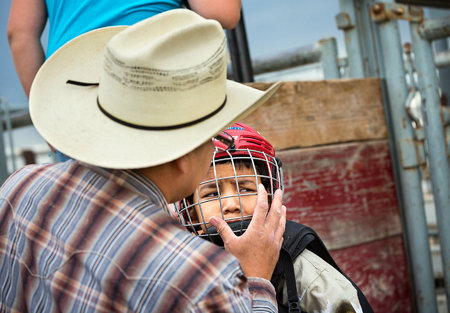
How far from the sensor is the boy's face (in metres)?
2.11

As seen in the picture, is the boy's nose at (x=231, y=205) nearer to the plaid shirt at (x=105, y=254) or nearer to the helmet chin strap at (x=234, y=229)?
the helmet chin strap at (x=234, y=229)

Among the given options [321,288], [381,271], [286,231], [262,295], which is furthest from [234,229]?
[381,271]

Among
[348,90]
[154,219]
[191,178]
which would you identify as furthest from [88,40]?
[348,90]

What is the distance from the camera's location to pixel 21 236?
1365mm

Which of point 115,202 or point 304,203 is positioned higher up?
point 115,202

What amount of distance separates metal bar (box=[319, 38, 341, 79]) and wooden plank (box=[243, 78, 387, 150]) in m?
0.44

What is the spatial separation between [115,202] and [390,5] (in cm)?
275

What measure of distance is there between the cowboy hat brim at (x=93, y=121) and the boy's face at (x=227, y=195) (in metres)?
0.59

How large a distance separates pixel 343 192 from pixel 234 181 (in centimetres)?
133

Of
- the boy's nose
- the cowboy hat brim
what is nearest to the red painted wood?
the boy's nose

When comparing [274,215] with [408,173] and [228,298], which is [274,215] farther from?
[408,173]

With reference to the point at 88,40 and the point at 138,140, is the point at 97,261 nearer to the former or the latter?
the point at 138,140

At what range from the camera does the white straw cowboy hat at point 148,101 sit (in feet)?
4.30

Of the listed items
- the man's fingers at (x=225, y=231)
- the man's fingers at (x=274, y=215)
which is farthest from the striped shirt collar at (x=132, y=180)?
the man's fingers at (x=274, y=215)
